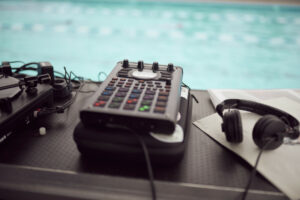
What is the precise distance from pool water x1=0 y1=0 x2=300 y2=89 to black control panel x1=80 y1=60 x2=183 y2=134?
42.8 inches

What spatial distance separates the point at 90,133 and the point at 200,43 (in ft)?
8.51

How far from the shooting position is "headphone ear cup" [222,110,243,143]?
37 cm

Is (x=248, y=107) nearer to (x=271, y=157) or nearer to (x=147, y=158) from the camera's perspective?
(x=271, y=157)

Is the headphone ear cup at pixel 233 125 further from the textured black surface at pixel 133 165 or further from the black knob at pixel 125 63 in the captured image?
the black knob at pixel 125 63

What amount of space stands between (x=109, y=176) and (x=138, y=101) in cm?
11

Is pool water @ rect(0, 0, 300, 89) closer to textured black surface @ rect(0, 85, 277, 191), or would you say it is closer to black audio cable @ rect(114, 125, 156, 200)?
textured black surface @ rect(0, 85, 277, 191)

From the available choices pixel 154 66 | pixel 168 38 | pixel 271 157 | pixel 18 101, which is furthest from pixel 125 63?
pixel 168 38

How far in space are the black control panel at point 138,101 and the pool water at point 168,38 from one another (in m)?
1.09

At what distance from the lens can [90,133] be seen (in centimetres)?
34

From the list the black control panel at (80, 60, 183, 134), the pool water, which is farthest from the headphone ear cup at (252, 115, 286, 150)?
the pool water

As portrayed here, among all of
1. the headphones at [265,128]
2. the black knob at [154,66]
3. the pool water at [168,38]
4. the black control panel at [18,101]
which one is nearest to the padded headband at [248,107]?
the headphones at [265,128]

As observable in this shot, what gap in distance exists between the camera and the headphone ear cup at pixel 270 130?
13.6 inches

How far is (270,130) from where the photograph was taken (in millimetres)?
346

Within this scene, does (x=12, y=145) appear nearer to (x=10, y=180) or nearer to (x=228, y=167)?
(x=10, y=180)
